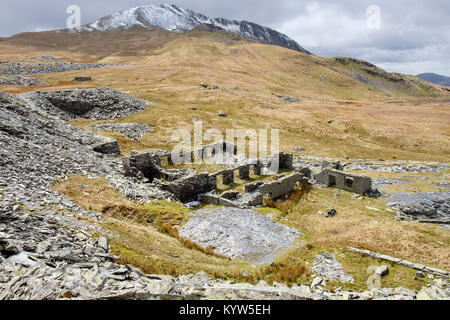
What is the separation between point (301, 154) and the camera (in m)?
51.8

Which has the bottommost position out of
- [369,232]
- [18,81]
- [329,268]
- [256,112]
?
[329,268]

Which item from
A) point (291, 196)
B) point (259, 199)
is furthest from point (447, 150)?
point (259, 199)

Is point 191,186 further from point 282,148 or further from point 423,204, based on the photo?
point 282,148

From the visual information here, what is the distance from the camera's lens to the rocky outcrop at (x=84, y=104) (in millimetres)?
57250

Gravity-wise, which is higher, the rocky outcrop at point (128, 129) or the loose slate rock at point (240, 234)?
the rocky outcrop at point (128, 129)

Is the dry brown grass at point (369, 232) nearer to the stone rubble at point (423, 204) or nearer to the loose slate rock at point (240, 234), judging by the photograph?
the stone rubble at point (423, 204)

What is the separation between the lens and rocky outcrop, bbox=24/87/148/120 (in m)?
57.2

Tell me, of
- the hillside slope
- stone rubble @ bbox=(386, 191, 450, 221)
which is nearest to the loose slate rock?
stone rubble @ bbox=(386, 191, 450, 221)

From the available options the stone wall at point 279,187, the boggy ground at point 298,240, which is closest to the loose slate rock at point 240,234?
the boggy ground at point 298,240

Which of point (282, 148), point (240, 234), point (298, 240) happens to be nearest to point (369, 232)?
point (298, 240)

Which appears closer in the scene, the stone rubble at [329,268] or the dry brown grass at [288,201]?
the stone rubble at [329,268]

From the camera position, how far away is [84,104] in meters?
61.3

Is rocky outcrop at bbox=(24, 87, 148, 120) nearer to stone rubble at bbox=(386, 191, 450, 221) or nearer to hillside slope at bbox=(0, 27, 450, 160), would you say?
hillside slope at bbox=(0, 27, 450, 160)

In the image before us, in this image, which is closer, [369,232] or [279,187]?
[369,232]
